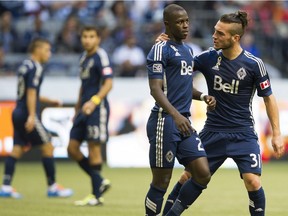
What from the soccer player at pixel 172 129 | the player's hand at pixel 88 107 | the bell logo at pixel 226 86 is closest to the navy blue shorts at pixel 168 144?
the soccer player at pixel 172 129

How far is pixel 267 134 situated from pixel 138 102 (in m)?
2.77

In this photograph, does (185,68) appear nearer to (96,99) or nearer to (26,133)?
(96,99)

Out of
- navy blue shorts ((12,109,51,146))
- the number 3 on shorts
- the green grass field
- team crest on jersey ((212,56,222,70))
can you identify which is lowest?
the green grass field

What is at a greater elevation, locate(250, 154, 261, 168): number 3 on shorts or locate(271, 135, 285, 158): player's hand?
locate(271, 135, 285, 158): player's hand

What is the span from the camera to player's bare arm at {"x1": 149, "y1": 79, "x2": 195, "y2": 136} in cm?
843

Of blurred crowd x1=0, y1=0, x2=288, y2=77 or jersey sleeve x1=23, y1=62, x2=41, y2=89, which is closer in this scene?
jersey sleeve x1=23, y1=62, x2=41, y2=89

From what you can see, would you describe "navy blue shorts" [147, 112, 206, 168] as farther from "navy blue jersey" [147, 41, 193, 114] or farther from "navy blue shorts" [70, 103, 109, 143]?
"navy blue shorts" [70, 103, 109, 143]

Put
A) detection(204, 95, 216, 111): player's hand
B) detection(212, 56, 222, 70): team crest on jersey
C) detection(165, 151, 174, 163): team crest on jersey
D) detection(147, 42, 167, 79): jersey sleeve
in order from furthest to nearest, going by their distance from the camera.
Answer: detection(212, 56, 222, 70): team crest on jersey < detection(204, 95, 216, 111): player's hand < detection(165, 151, 174, 163): team crest on jersey < detection(147, 42, 167, 79): jersey sleeve

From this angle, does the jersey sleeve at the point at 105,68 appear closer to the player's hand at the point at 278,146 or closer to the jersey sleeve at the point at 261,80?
the jersey sleeve at the point at 261,80

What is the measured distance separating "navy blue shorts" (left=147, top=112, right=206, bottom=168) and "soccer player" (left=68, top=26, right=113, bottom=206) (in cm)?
320

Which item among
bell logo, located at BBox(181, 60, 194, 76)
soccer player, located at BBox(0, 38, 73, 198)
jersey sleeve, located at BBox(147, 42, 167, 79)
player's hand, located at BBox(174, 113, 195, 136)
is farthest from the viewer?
soccer player, located at BBox(0, 38, 73, 198)

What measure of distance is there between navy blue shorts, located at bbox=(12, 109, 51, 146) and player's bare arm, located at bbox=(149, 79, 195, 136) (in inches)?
199

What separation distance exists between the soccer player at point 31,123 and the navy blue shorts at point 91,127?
124 cm

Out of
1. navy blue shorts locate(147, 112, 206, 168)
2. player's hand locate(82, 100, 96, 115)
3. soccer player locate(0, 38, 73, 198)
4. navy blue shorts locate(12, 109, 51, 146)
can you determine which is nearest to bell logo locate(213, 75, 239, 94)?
navy blue shorts locate(147, 112, 206, 168)
